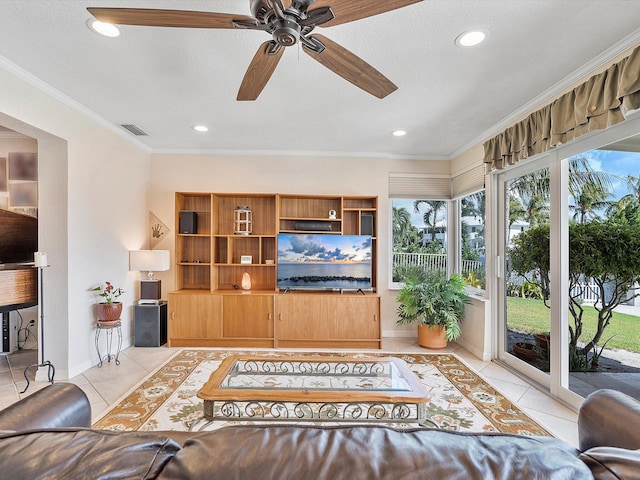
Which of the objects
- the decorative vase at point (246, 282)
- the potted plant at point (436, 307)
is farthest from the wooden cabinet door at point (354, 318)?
the decorative vase at point (246, 282)

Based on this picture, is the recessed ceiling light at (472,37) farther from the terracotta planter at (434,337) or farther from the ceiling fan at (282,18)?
the terracotta planter at (434,337)

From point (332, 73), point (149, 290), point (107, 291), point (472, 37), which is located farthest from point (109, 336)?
point (472, 37)

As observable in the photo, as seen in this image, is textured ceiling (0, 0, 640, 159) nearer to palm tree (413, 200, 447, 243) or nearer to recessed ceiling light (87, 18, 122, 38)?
recessed ceiling light (87, 18, 122, 38)

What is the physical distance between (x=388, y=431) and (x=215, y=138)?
407cm

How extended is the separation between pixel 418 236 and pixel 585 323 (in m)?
2.38

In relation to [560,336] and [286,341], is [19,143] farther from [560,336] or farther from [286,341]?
[560,336]

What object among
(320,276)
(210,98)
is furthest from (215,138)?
(320,276)

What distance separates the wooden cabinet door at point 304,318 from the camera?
409 centimetres

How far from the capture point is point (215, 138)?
4.12 metres

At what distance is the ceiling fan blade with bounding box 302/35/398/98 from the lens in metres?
1.64

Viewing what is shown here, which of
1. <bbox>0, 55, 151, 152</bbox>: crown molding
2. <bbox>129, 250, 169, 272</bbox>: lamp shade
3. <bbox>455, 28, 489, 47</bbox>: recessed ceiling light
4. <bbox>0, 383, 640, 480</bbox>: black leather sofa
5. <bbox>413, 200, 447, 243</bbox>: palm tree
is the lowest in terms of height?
<bbox>0, 383, 640, 480</bbox>: black leather sofa

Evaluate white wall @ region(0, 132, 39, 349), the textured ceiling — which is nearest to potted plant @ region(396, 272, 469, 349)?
the textured ceiling

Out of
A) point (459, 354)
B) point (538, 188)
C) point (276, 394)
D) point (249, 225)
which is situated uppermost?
point (538, 188)

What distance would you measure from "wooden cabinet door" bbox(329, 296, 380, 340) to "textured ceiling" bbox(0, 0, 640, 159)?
6.69 feet
